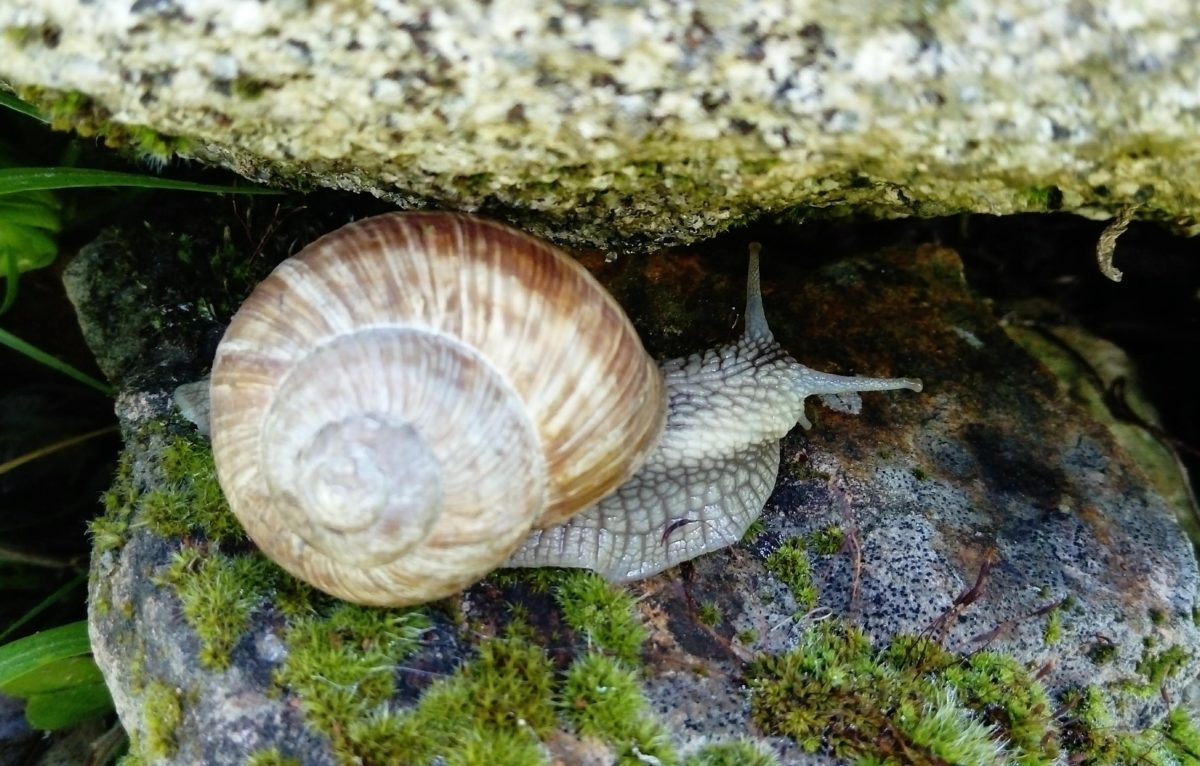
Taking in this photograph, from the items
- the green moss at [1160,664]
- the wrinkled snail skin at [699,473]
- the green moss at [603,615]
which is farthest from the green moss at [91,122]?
the green moss at [1160,664]

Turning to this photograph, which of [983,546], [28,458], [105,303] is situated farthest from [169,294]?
[983,546]

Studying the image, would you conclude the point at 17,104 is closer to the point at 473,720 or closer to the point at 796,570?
the point at 473,720

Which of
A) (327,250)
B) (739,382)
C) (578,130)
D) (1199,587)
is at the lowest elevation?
(1199,587)

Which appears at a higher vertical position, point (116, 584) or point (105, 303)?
point (105, 303)

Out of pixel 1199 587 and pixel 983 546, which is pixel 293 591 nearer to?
pixel 983 546

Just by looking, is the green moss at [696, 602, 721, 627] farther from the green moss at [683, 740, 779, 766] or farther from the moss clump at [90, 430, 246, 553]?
the moss clump at [90, 430, 246, 553]

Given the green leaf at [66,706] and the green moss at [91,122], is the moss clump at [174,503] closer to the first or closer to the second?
the green leaf at [66,706]
